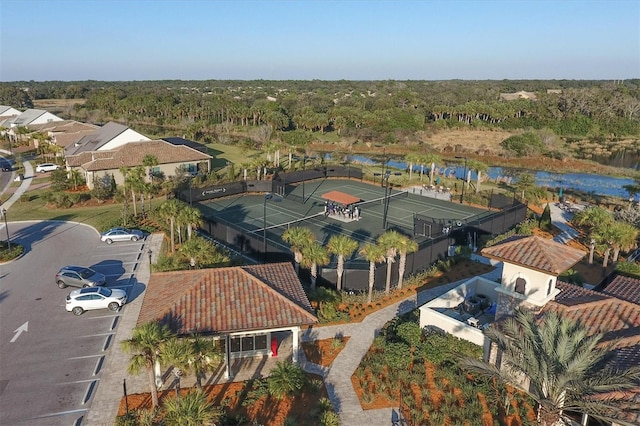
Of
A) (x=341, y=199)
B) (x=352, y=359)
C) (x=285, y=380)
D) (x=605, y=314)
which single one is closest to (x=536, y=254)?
(x=605, y=314)

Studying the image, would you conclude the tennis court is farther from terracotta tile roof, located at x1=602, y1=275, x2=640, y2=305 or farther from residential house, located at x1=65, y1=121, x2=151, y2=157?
residential house, located at x1=65, y1=121, x2=151, y2=157

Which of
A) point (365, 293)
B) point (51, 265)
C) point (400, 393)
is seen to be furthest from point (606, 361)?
point (51, 265)

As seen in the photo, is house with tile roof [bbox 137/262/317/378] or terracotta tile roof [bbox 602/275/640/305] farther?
terracotta tile roof [bbox 602/275/640/305]

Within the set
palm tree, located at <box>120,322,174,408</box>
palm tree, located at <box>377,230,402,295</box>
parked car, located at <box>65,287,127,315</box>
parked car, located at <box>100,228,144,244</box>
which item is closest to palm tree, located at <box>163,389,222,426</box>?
palm tree, located at <box>120,322,174,408</box>

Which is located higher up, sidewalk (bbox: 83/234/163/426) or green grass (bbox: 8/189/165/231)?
green grass (bbox: 8/189/165/231)

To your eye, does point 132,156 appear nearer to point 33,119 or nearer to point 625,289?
point 33,119

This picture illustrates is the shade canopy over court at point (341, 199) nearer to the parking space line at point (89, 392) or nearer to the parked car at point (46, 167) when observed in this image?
the parking space line at point (89, 392)
